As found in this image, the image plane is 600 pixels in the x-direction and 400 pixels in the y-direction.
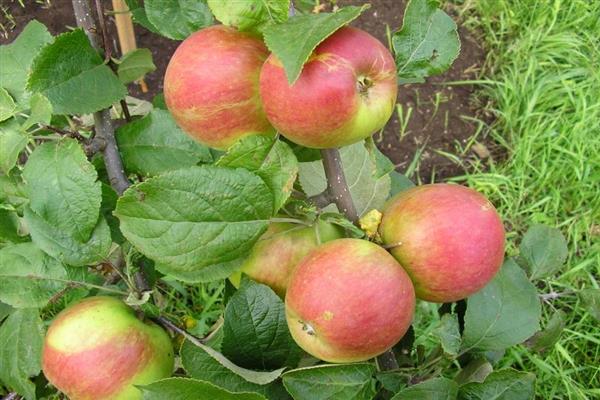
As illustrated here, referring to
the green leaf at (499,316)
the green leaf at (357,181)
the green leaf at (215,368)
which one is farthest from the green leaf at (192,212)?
the green leaf at (499,316)

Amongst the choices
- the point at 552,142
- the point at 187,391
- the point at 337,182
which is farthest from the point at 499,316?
the point at 552,142

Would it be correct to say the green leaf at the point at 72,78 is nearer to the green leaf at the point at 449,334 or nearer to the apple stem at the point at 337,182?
the apple stem at the point at 337,182

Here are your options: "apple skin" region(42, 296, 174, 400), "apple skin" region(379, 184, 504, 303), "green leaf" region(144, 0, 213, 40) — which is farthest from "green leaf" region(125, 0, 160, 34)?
"apple skin" region(379, 184, 504, 303)

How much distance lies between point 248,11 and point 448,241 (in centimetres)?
34

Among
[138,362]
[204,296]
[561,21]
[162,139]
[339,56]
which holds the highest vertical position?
[339,56]

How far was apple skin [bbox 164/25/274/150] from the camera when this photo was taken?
0.75 m

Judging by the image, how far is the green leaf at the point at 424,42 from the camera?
88 cm

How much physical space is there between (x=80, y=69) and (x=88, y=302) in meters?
0.34

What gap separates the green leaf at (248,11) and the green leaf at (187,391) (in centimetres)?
40

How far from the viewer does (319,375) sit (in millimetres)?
838

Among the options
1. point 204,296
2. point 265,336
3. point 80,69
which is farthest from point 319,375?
point 204,296

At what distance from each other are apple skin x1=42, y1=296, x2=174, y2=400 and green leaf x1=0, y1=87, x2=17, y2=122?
284mm

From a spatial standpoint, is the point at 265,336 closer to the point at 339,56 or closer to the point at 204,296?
the point at 339,56

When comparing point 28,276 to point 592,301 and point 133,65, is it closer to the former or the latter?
point 133,65
